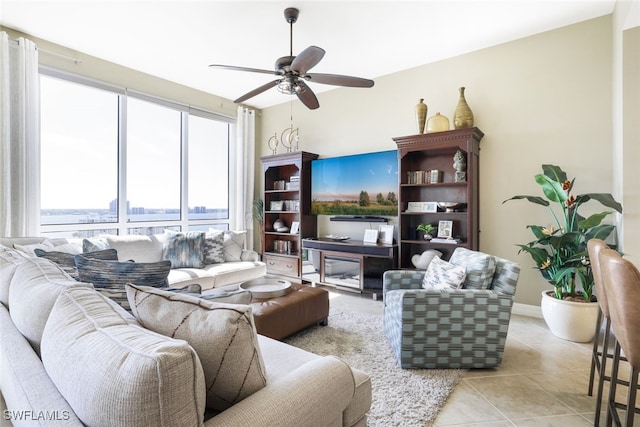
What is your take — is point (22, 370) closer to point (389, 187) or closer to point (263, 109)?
Result: point (389, 187)

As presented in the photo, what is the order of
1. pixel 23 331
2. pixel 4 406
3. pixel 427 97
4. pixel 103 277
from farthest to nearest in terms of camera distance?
pixel 427 97 < pixel 103 277 < pixel 23 331 < pixel 4 406

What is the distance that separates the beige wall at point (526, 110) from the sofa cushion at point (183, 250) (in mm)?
2828

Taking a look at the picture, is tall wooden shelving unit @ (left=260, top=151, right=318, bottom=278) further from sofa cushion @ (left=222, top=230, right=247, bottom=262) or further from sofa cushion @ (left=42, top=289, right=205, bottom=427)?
sofa cushion @ (left=42, top=289, right=205, bottom=427)

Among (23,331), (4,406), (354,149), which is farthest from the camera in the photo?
(354,149)

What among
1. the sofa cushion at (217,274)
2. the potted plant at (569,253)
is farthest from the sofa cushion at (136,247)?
the potted plant at (569,253)

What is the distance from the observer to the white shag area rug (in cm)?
180

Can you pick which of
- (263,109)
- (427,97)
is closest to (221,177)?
(263,109)

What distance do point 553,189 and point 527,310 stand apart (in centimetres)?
135

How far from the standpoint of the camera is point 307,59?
2.38 m

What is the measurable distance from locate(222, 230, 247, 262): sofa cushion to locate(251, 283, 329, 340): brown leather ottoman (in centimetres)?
141

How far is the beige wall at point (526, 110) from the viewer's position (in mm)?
3131

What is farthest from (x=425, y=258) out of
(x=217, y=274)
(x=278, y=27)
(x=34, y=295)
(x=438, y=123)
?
(x=34, y=295)

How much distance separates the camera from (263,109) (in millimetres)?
5836

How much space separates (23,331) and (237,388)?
0.84 meters
